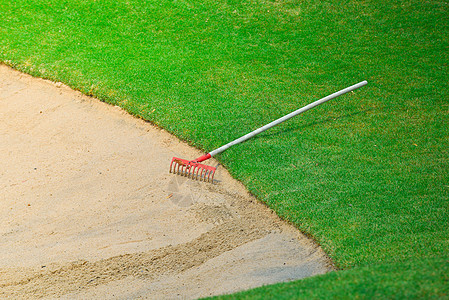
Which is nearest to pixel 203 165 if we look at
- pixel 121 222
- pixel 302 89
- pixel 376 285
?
pixel 121 222

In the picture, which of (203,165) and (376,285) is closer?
(376,285)

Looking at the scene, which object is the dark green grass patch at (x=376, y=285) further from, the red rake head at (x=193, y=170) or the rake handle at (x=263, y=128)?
the rake handle at (x=263, y=128)

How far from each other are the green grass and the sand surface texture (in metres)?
0.45

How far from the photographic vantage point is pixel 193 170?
23.8 ft

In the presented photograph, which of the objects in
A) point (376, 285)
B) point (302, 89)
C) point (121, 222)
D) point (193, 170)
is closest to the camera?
point (376, 285)

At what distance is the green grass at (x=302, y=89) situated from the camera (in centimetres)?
624

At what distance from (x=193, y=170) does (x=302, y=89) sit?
10.9 ft

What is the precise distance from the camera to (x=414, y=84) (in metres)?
9.27

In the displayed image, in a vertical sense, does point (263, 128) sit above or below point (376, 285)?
above

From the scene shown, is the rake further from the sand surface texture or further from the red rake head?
the sand surface texture

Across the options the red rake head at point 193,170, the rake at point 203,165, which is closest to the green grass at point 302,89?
the rake at point 203,165

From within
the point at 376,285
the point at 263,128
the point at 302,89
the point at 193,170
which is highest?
the point at 302,89

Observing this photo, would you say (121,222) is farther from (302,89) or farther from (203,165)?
(302,89)

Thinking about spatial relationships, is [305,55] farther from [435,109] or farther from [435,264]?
[435,264]
